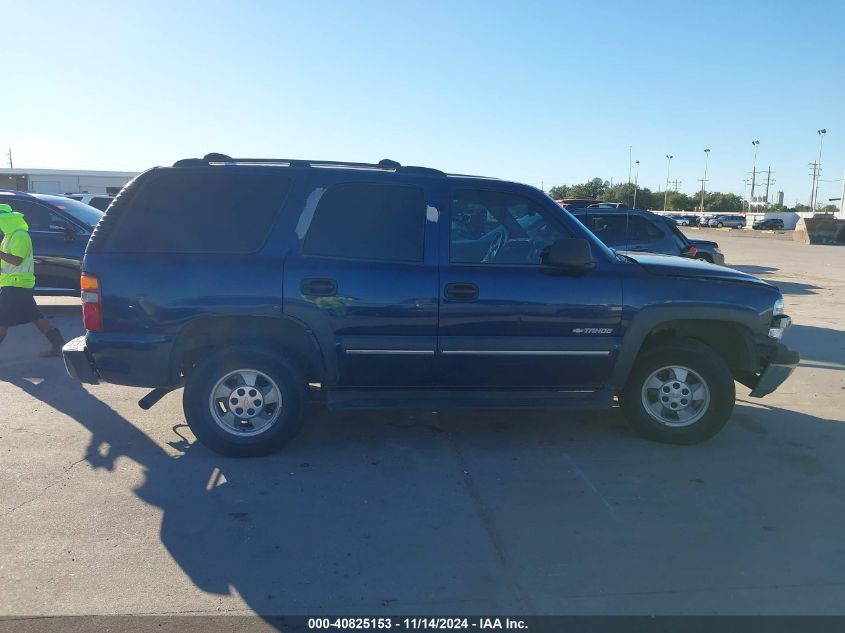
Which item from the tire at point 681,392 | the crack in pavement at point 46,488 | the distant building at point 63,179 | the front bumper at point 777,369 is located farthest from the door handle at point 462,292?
the distant building at point 63,179

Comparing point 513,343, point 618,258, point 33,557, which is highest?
point 618,258

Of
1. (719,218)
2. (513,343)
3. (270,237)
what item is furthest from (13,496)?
(719,218)

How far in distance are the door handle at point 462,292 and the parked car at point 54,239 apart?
7.24 metres

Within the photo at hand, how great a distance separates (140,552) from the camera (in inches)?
140

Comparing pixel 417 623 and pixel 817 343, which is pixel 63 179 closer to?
pixel 817 343

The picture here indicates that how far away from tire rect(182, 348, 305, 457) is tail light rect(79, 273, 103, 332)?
2.41 feet

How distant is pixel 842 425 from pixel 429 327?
393 cm

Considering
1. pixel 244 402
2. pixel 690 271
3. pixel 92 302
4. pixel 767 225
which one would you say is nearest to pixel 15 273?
pixel 92 302

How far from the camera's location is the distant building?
4572 centimetres

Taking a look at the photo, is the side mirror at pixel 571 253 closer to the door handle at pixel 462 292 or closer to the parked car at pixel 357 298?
the parked car at pixel 357 298

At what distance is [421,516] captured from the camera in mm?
4000

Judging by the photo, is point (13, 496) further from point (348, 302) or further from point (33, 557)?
point (348, 302)

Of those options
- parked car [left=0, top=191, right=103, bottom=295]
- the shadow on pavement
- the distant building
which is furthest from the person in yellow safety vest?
the distant building

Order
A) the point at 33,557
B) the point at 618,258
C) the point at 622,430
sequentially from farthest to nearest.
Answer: the point at 622,430, the point at 618,258, the point at 33,557
